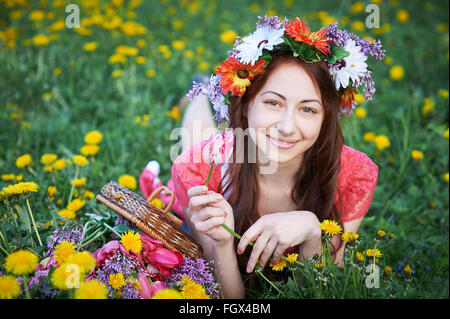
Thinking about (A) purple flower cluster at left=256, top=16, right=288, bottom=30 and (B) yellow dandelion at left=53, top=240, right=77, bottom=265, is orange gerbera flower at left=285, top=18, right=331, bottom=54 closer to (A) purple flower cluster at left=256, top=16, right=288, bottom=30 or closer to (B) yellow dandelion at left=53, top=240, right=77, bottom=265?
(A) purple flower cluster at left=256, top=16, right=288, bottom=30

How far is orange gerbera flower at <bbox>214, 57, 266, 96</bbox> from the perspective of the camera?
4.66ft

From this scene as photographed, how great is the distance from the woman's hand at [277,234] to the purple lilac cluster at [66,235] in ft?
1.76

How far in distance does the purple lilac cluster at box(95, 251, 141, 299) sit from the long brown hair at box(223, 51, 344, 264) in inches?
18.8

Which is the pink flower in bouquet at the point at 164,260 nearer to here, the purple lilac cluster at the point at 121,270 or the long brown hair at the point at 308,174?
the purple lilac cluster at the point at 121,270

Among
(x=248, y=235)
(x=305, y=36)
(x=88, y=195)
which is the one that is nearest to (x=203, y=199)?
(x=248, y=235)

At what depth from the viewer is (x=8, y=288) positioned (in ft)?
3.40

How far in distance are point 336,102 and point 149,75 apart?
188 cm

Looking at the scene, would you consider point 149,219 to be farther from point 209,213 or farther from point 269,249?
point 269,249

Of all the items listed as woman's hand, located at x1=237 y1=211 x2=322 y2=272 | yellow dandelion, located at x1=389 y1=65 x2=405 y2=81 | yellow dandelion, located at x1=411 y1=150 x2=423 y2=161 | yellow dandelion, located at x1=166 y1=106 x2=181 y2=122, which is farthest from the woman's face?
yellow dandelion, located at x1=389 y1=65 x2=405 y2=81

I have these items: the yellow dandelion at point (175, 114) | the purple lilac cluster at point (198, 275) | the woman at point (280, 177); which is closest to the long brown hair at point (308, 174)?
the woman at point (280, 177)

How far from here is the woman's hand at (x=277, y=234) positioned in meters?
1.35

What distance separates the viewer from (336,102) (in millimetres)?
1557

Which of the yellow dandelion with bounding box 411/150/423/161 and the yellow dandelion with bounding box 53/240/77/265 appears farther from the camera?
the yellow dandelion with bounding box 411/150/423/161

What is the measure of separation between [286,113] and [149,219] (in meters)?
0.59
